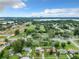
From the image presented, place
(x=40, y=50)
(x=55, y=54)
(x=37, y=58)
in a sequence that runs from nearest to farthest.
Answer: (x=37, y=58), (x=55, y=54), (x=40, y=50)

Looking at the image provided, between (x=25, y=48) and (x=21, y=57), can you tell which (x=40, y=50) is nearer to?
(x=25, y=48)

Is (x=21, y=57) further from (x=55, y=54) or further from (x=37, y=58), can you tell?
(x=55, y=54)

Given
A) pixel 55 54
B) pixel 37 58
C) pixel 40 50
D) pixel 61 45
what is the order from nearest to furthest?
pixel 37 58
pixel 55 54
pixel 40 50
pixel 61 45

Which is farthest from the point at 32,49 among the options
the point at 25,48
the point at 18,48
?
the point at 18,48

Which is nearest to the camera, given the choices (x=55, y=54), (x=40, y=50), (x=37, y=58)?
(x=37, y=58)

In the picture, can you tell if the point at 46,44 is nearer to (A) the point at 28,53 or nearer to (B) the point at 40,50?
(B) the point at 40,50

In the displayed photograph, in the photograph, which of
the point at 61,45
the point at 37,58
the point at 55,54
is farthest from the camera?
the point at 61,45

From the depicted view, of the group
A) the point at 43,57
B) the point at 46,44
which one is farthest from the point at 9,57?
the point at 46,44

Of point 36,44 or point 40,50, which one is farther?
point 36,44

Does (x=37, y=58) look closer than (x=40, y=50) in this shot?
Yes
